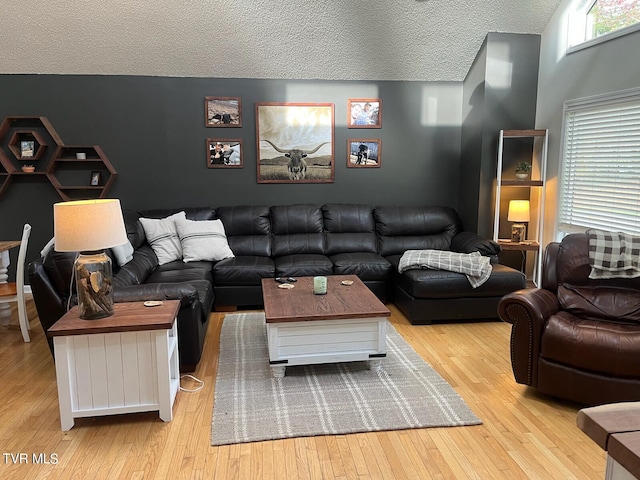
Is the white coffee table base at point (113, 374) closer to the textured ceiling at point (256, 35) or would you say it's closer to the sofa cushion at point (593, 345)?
the sofa cushion at point (593, 345)

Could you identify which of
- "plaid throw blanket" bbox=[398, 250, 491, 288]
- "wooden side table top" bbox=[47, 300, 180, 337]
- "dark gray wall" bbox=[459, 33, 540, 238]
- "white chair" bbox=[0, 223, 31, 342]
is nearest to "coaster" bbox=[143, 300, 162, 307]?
"wooden side table top" bbox=[47, 300, 180, 337]

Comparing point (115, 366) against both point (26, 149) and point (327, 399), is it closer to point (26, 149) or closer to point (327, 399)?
point (327, 399)

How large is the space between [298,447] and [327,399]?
48 centimetres

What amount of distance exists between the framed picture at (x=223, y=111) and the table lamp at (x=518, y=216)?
3045 mm

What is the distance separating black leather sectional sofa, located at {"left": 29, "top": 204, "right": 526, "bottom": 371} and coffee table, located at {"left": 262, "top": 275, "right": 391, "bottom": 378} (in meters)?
0.55

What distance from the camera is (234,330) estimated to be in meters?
3.93

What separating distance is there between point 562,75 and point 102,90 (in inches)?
183

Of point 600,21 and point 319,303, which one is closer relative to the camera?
point 319,303

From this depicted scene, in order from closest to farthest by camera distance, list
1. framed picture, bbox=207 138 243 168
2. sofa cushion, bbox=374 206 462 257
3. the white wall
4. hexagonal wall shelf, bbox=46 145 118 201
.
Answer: the white wall → hexagonal wall shelf, bbox=46 145 118 201 → sofa cushion, bbox=374 206 462 257 → framed picture, bbox=207 138 243 168

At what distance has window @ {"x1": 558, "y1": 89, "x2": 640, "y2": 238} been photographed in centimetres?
379

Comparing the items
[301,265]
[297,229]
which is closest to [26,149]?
[297,229]

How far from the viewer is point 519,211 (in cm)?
484

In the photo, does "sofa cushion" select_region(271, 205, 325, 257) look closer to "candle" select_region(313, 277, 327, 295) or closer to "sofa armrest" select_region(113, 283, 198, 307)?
"candle" select_region(313, 277, 327, 295)

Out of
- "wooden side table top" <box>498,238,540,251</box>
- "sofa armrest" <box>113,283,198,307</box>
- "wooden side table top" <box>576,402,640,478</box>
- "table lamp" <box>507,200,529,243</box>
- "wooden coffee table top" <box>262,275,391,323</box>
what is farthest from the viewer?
"table lamp" <box>507,200,529,243</box>
